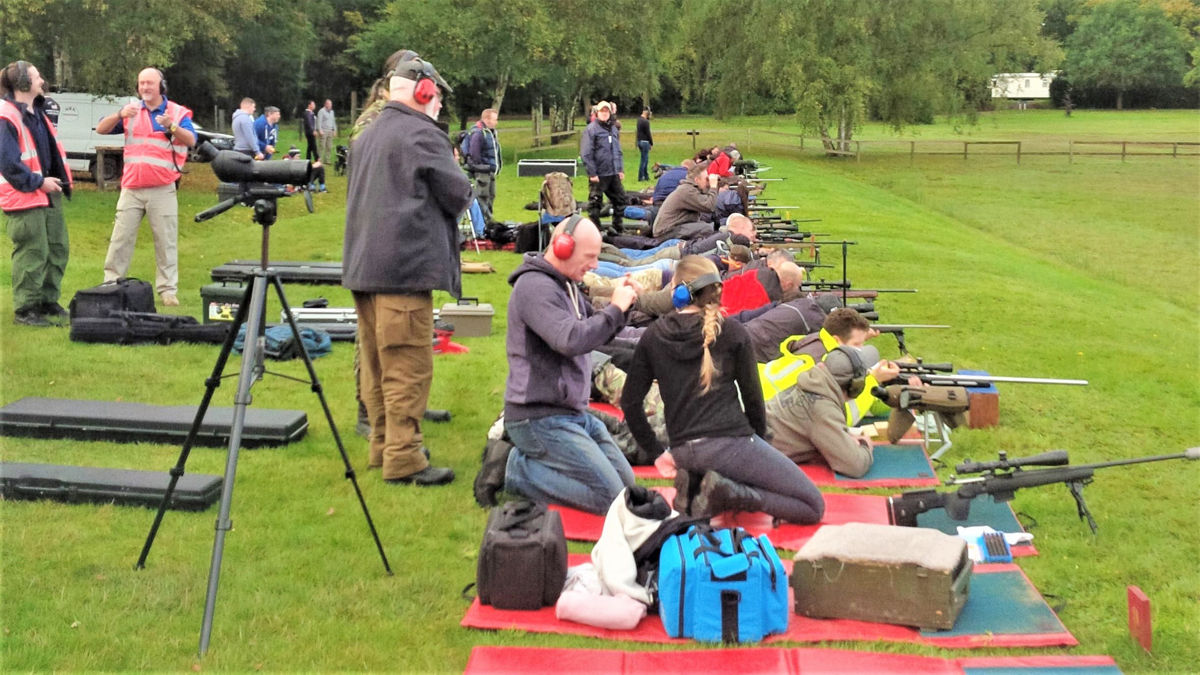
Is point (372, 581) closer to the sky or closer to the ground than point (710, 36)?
closer to the ground

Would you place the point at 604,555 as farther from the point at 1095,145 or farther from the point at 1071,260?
the point at 1095,145

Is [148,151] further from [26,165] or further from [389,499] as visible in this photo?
[389,499]

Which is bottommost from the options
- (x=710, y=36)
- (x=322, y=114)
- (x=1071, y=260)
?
(x=1071, y=260)

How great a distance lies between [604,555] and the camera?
18.6ft

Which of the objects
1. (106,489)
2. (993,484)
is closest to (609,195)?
(993,484)

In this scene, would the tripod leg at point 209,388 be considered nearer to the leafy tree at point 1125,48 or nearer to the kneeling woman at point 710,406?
the kneeling woman at point 710,406

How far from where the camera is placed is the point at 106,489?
6.67 meters

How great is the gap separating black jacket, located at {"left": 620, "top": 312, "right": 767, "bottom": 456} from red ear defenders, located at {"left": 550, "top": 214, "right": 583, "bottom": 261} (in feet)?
2.09

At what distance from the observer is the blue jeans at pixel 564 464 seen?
22.3ft

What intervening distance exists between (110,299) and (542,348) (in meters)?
5.80

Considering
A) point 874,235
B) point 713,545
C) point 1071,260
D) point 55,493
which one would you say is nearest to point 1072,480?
point 713,545

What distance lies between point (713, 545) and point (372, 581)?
5.63ft

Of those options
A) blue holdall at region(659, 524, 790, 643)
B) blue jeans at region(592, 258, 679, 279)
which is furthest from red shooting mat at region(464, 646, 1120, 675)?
blue jeans at region(592, 258, 679, 279)

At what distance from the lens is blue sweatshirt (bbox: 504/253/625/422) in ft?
21.6
